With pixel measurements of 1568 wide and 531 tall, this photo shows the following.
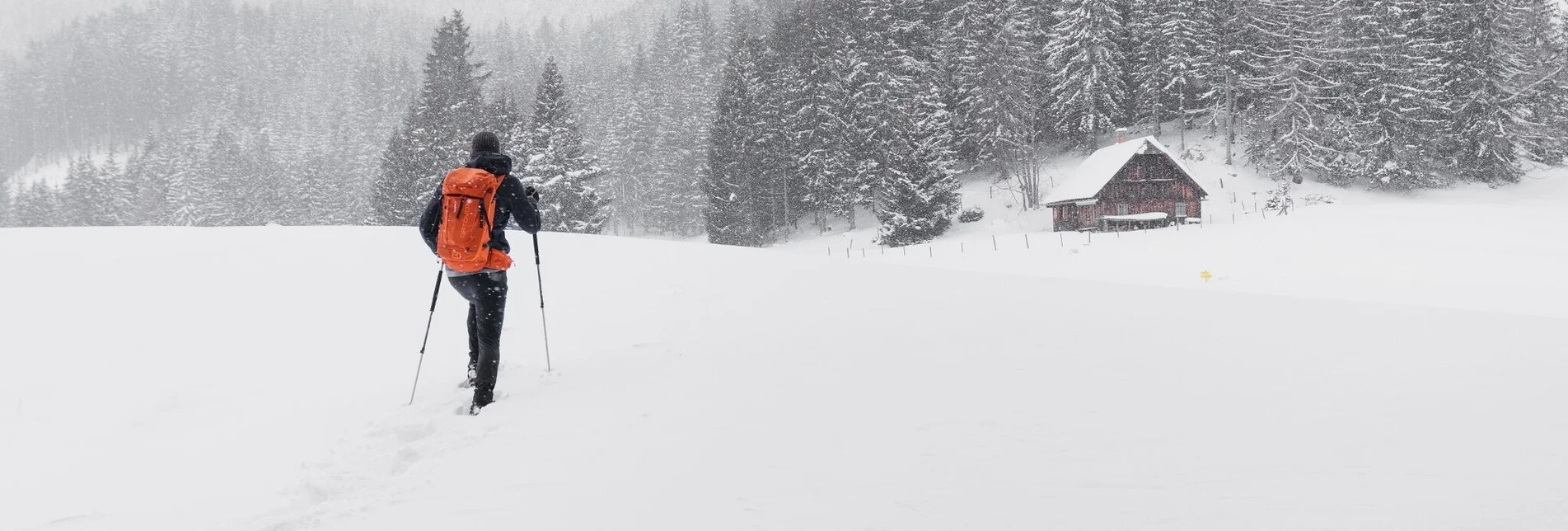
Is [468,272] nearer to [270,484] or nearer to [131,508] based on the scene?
[270,484]

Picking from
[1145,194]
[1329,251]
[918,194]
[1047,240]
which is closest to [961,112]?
[918,194]

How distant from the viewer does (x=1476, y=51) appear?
4634cm

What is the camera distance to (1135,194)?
4372 centimetres

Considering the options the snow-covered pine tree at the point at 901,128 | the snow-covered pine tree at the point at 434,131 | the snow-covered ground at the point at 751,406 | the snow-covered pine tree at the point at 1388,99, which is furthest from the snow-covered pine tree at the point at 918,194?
the snow-covered ground at the point at 751,406

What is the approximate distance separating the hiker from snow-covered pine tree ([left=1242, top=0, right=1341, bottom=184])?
5135 cm

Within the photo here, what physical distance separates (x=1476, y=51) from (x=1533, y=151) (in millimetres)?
9419

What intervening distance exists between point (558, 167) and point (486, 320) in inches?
1487

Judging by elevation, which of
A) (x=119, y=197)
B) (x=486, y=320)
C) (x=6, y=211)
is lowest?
(x=486, y=320)

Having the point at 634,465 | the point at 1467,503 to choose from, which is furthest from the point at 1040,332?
the point at 634,465

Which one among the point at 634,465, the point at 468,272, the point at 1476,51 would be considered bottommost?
the point at 634,465

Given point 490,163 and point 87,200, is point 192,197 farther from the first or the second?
point 490,163

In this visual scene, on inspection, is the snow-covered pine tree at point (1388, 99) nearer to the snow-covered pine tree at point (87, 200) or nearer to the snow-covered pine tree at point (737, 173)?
the snow-covered pine tree at point (737, 173)

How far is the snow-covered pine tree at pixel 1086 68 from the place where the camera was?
49.4 meters

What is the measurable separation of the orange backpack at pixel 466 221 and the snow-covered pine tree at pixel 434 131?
37.3 metres
